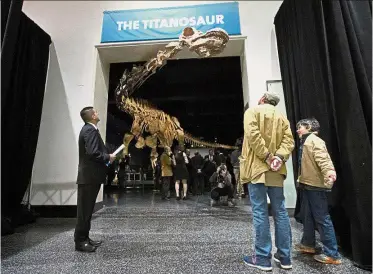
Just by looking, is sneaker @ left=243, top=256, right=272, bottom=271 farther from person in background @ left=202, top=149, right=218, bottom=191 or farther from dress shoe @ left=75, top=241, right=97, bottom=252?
person in background @ left=202, top=149, right=218, bottom=191

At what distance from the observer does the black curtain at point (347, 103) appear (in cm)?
172

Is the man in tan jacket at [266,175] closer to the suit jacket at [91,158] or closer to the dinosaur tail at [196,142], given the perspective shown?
the suit jacket at [91,158]

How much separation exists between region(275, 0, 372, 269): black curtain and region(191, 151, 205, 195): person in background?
2689mm

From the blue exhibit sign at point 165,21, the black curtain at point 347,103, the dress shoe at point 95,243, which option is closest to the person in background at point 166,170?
the blue exhibit sign at point 165,21

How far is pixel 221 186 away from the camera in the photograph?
13.5 feet

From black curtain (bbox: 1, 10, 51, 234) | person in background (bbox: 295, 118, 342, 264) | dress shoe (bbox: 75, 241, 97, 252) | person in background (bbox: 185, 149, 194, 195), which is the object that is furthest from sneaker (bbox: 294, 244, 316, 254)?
black curtain (bbox: 1, 10, 51, 234)

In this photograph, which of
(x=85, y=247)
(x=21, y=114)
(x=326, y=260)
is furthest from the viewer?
(x=21, y=114)

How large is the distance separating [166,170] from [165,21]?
3.07 m

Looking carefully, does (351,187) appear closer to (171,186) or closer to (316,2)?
(316,2)

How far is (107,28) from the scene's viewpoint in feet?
13.1

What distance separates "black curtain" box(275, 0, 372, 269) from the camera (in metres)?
1.72

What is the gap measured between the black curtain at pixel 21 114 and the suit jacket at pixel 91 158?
5.44ft

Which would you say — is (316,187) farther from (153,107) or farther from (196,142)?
(153,107)

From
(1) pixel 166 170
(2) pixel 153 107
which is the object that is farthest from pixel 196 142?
(2) pixel 153 107
